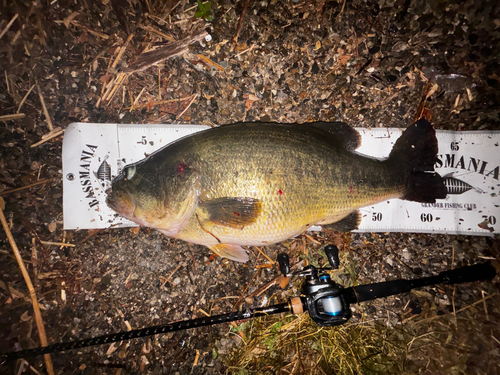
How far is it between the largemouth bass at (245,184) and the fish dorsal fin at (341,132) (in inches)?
3.3

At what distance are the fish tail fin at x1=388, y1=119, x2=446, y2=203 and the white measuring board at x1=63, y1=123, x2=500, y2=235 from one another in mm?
240

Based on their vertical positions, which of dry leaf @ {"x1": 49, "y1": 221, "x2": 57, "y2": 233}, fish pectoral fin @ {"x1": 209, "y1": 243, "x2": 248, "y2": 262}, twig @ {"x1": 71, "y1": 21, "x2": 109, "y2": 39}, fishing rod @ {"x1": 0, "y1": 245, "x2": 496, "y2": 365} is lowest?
fishing rod @ {"x1": 0, "y1": 245, "x2": 496, "y2": 365}

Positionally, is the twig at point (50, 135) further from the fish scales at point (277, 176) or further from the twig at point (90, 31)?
the fish scales at point (277, 176)

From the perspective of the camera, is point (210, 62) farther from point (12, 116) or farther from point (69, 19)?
point (12, 116)

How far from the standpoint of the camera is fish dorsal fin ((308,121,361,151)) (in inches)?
79.1

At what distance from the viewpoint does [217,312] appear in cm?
230

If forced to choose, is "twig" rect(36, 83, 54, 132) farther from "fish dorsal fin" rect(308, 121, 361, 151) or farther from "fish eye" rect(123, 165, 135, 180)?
"fish dorsal fin" rect(308, 121, 361, 151)

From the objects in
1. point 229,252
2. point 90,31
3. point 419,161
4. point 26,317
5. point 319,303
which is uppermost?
point 90,31

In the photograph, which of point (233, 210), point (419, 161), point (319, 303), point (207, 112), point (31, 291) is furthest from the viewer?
point (207, 112)

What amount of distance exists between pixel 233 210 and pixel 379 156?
64.1 inches

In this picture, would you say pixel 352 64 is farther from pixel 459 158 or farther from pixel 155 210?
pixel 155 210

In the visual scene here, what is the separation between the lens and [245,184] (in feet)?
5.91

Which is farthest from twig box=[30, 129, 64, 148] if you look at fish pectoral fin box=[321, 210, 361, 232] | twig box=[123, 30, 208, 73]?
fish pectoral fin box=[321, 210, 361, 232]

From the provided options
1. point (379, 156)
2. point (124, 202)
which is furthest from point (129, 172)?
point (379, 156)
